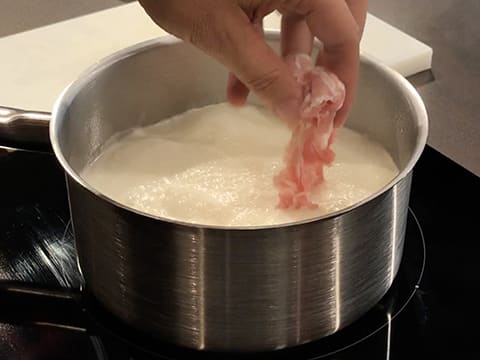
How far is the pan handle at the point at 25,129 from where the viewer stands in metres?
0.64

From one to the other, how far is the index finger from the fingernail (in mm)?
42

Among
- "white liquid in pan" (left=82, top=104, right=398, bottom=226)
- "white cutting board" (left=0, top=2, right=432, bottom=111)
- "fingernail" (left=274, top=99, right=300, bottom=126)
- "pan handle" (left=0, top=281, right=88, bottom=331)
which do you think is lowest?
"pan handle" (left=0, top=281, right=88, bottom=331)

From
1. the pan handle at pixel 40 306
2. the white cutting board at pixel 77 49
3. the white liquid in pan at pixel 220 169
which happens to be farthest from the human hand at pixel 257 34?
the white cutting board at pixel 77 49

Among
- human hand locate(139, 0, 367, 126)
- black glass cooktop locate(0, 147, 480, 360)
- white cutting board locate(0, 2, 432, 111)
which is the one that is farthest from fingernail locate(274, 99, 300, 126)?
white cutting board locate(0, 2, 432, 111)

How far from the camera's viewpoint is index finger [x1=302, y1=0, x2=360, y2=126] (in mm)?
552

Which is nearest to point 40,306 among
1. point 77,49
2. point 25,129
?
point 25,129

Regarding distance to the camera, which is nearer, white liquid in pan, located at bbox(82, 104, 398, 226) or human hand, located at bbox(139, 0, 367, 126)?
human hand, located at bbox(139, 0, 367, 126)

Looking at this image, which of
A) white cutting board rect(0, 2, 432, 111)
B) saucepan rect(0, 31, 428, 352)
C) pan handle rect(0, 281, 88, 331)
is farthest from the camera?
white cutting board rect(0, 2, 432, 111)

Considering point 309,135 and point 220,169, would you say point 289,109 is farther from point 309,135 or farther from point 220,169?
point 220,169

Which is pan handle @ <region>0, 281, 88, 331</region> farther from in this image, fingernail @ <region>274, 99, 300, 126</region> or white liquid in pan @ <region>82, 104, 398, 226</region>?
fingernail @ <region>274, 99, 300, 126</region>

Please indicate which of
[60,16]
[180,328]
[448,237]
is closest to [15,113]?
[180,328]

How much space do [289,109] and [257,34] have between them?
6 centimetres

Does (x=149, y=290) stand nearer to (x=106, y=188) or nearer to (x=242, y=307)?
(x=242, y=307)

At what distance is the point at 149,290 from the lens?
56 cm
